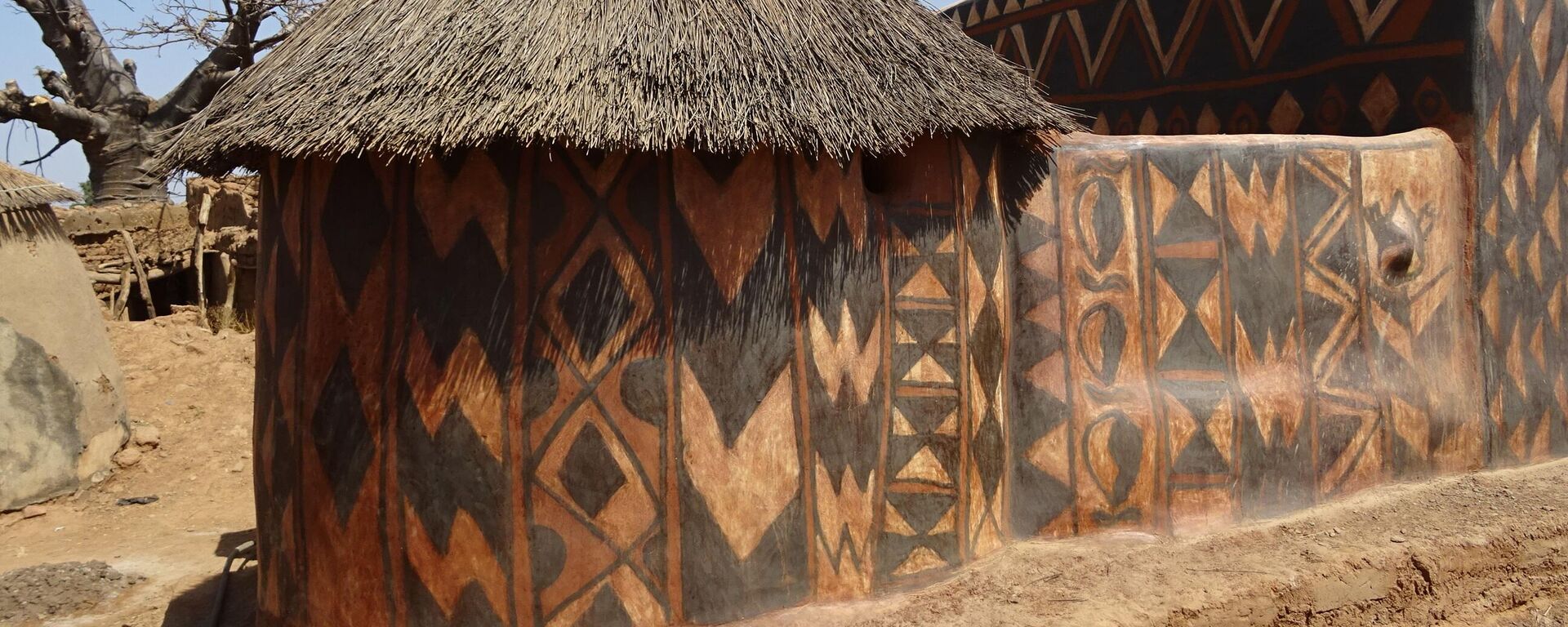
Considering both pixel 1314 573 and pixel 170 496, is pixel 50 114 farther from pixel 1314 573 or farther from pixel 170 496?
pixel 1314 573

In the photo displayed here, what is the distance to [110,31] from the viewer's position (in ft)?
49.5

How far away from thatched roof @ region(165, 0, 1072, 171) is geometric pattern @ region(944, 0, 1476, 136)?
2.25 metres

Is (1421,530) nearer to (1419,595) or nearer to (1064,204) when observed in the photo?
(1419,595)

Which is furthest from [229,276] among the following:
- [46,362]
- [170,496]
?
[170,496]

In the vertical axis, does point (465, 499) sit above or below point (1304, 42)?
below

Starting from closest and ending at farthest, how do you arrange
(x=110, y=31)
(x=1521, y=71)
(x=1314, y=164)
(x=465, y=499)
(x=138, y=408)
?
(x=465, y=499) → (x=1314, y=164) → (x=1521, y=71) → (x=138, y=408) → (x=110, y=31)

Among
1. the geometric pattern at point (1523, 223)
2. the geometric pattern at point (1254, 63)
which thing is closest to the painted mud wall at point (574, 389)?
the geometric pattern at point (1254, 63)

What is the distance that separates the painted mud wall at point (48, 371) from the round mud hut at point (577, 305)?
169 inches

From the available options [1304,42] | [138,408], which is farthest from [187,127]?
[138,408]

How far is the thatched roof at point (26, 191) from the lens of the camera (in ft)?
23.9

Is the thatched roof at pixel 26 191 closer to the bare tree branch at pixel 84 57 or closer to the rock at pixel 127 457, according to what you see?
the rock at pixel 127 457

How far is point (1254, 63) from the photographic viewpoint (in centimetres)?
579

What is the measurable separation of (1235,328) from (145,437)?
725cm

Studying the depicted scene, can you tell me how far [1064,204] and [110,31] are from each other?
49.3 ft
